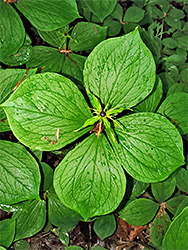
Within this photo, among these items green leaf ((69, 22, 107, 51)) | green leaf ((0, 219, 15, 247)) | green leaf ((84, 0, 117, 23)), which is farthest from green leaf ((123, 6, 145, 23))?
green leaf ((0, 219, 15, 247))

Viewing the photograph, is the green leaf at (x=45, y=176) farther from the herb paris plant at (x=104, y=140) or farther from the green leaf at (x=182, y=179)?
the green leaf at (x=182, y=179)

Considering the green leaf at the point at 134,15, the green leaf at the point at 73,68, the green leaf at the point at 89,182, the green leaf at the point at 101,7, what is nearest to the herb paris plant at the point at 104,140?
the green leaf at the point at 89,182

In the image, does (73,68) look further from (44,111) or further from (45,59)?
(44,111)

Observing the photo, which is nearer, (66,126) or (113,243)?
(66,126)

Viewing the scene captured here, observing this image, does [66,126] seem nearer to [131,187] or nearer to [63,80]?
[63,80]

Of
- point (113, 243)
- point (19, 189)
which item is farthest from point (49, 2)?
A: point (113, 243)
